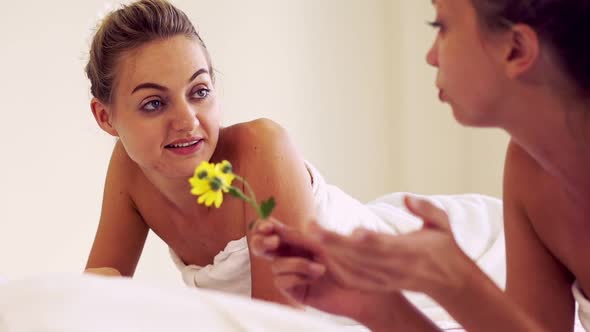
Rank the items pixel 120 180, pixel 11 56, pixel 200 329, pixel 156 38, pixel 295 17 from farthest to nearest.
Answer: pixel 295 17, pixel 11 56, pixel 120 180, pixel 156 38, pixel 200 329

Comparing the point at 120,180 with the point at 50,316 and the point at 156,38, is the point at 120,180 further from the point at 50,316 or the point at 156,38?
the point at 50,316

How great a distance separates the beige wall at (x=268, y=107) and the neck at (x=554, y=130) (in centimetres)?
208

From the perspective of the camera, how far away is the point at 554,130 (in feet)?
3.54

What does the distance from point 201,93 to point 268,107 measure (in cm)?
176

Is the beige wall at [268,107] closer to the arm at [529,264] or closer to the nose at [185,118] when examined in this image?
the nose at [185,118]

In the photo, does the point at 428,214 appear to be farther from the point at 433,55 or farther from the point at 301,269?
the point at 433,55

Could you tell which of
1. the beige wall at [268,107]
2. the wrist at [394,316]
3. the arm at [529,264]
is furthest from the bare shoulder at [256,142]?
the beige wall at [268,107]

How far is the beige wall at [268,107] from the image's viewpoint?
2.97 meters

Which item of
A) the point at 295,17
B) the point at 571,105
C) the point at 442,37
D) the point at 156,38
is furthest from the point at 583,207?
the point at 295,17

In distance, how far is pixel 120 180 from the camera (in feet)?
7.36

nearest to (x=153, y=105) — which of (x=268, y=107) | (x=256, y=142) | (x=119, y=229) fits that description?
(x=256, y=142)

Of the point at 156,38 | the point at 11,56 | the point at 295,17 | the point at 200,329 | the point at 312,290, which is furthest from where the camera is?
the point at 295,17

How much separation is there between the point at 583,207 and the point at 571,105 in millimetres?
236

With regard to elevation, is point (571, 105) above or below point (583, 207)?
above
